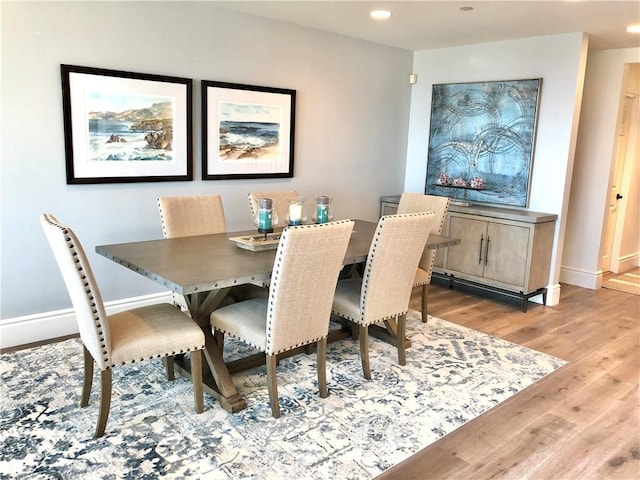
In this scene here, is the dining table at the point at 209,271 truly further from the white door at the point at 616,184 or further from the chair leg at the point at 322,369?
the white door at the point at 616,184

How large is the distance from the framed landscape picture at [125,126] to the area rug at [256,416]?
1.24m

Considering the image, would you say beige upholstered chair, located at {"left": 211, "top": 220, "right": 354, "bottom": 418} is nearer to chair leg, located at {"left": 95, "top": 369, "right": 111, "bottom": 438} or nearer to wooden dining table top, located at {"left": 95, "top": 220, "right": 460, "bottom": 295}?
wooden dining table top, located at {"left": 95, "top": 220, "right": 460, "bottom": 295}

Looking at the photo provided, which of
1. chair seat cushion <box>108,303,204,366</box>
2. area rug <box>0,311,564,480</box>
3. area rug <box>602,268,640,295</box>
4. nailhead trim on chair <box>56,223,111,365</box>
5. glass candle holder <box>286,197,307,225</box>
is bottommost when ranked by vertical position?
area rug <box>0,311,564,480</box>

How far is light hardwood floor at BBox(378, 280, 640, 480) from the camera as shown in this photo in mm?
2273

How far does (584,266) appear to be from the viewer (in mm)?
5348

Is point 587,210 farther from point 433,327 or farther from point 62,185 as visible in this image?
point 62,185

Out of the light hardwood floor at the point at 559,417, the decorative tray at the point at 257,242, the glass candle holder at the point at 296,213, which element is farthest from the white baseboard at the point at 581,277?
the decorative tray at the point at 257,242

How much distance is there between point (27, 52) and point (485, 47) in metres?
3.87

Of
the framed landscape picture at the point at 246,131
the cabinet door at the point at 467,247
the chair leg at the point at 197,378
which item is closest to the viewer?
the chair leg at the point at 197,378

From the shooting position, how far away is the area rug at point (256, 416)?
2.20 metres

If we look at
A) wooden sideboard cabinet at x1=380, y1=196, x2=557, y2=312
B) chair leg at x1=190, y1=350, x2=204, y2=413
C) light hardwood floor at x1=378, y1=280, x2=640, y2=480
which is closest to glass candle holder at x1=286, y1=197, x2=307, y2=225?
chair leg at x1=190, y1=350, x2=204, y2=413

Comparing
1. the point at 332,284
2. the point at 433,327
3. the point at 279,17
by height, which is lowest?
the point at 433,327

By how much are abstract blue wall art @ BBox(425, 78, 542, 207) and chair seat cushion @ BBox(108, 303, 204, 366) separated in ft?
11.3

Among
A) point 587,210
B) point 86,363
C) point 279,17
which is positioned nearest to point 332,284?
point 86,363
